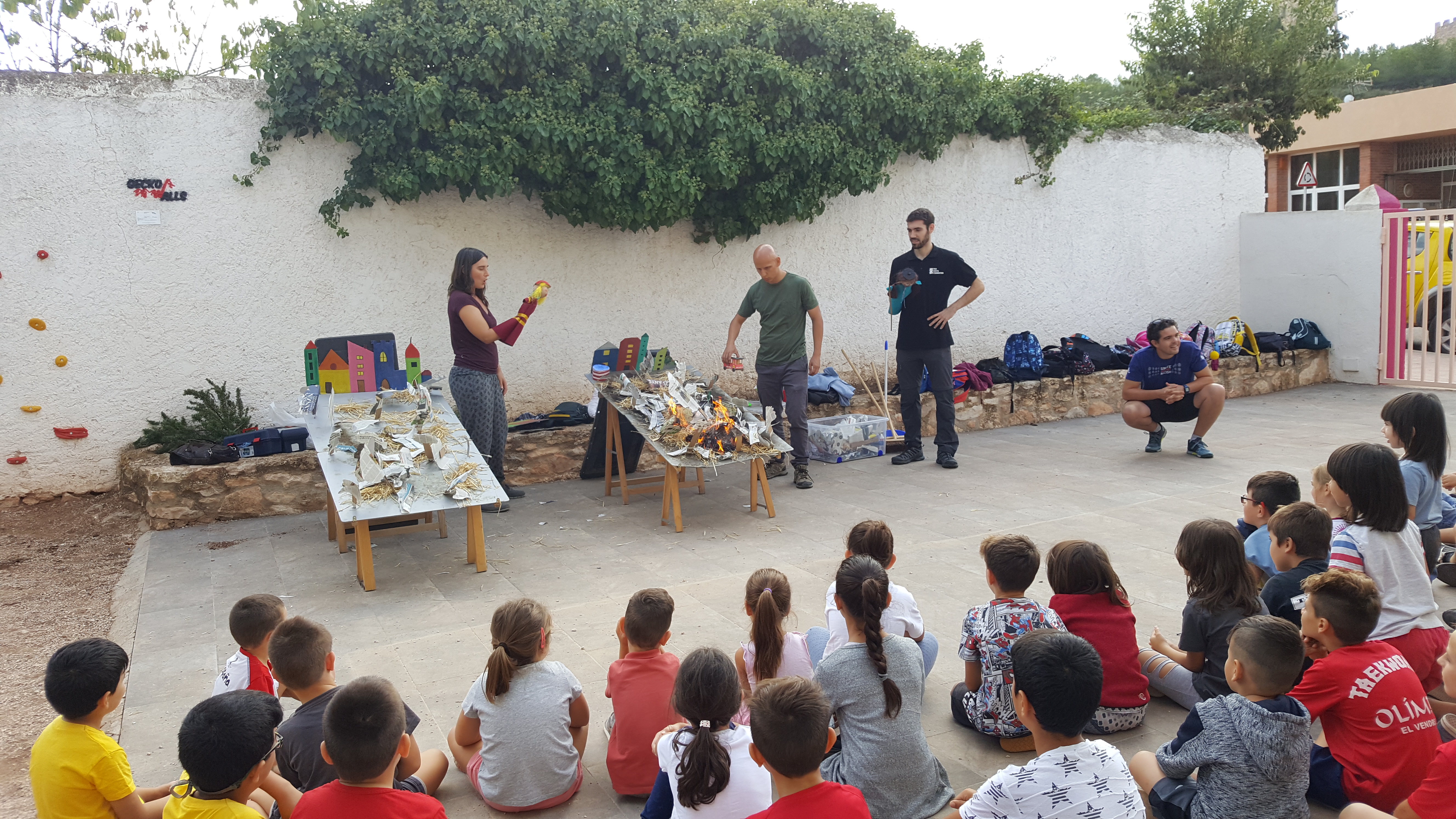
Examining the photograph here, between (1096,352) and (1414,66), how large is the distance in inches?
1479

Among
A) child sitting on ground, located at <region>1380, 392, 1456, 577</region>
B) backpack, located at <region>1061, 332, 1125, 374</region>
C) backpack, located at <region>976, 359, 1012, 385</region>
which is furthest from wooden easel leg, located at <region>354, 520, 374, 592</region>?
backpack, located at <region>1061, 332, 1125, 374</region>

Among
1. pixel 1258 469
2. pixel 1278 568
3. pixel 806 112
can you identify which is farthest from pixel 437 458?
pixel 1258 469

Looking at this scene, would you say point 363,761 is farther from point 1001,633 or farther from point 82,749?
point 1001,633

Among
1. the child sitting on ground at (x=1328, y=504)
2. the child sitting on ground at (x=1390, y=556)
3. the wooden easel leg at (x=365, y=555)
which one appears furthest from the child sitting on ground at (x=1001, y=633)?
the wooden easel leg at (x=365, y=555)

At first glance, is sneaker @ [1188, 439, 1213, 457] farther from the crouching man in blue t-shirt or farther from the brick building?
the brick building

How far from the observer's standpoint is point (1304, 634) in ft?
10.2

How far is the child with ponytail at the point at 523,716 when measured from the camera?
124 inches

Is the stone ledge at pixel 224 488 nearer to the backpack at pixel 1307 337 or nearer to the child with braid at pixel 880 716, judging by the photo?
the child with braid at pixel 880 716

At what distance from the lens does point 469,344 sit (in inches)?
281

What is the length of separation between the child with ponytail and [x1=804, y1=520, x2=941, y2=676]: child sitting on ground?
2.87 ft

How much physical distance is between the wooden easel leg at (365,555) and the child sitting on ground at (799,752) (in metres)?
3.81

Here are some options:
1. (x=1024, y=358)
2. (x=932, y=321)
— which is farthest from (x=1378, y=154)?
(x=932, y=321)

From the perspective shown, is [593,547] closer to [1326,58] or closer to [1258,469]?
[1258,469]

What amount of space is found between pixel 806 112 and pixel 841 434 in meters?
3.04
